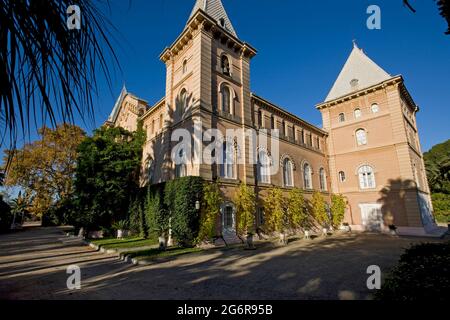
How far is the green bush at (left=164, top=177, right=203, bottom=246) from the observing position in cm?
1341

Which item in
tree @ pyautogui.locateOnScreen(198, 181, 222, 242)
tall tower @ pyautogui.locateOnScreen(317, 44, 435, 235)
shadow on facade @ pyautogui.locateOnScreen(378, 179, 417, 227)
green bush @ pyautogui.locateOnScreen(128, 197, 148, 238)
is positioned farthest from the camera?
tall tower @ pyautogui.locateOnScreen(317, 44, 435, 235)

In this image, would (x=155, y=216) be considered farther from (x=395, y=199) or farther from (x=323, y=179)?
(x=395, y=199)

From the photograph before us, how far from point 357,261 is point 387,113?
19526 mm

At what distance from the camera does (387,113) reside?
2347 centimetres

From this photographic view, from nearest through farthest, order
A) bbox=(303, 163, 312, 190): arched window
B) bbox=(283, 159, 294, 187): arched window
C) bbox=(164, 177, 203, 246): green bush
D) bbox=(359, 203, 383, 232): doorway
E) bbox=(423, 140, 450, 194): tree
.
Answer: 1. bbox=(164, 177, 203, 246): green bush
2. bbox=(283, 159, 294, 187): arched window
3. bbox=(359, 203, 383, 232): doorway
4. bbox=(303, 163, 312, 190): arched window
5. bbox=(423, 140, 450, 194): tree

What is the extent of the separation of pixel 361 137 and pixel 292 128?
8003mm

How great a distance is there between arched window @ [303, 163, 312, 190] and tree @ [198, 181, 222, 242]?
1241cm

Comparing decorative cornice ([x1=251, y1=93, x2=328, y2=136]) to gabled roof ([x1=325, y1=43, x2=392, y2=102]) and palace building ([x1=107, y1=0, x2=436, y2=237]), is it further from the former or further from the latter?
gabled roof ([x1=325, y1=43, x2=392, y2=102])

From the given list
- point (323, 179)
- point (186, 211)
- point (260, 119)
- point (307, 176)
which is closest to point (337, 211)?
point (323, 179)

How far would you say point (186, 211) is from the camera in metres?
13.5

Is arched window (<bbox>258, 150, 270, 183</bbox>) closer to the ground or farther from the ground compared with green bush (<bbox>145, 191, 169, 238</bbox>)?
farther from the ground

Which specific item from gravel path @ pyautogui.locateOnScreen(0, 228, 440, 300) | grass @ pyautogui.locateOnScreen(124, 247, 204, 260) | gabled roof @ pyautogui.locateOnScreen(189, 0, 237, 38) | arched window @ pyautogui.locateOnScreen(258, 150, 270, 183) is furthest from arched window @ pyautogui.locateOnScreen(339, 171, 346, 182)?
grass @ pyautogui.locateOnScreen(124, 247, 204, 260)

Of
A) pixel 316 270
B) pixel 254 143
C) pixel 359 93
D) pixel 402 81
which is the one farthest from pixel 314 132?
pixel 316 270
